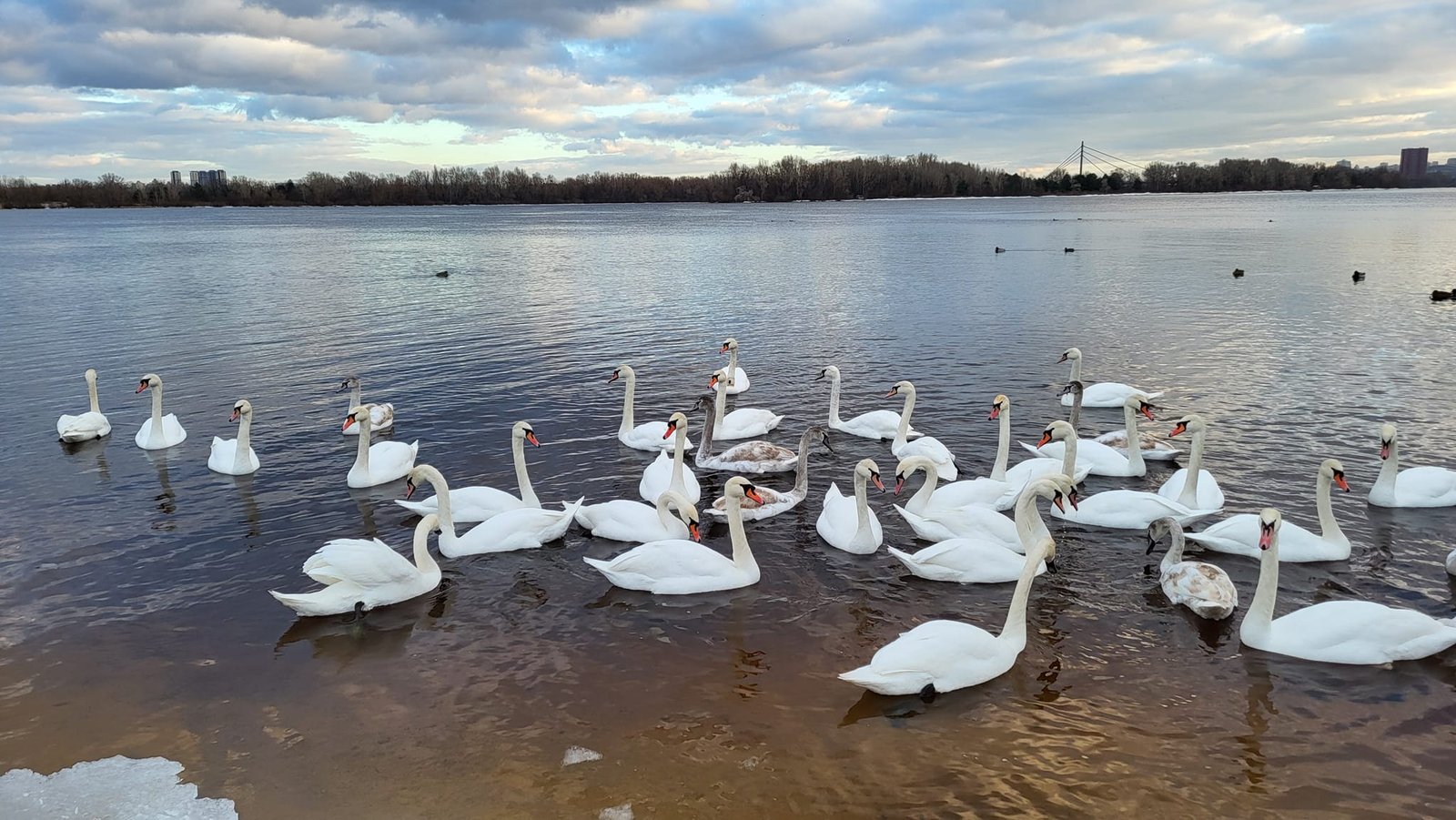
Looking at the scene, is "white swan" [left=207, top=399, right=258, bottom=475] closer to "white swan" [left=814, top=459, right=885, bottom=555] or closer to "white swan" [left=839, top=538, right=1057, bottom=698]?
"white swan" [left=814, top=459, right=885, bottom=555]

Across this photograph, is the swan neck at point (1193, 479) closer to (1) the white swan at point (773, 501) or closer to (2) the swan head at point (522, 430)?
(1) the white swan at point (773, 501)

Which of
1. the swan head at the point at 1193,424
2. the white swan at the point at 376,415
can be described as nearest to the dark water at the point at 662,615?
the white swan at the point at 376,415

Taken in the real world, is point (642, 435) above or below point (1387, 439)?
below

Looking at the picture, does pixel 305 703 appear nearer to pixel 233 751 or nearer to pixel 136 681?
pixel 233 751

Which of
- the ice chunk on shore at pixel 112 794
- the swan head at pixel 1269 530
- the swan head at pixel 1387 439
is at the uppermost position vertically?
the swan head at pixel 1387 439

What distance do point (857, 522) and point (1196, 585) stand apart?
328cm

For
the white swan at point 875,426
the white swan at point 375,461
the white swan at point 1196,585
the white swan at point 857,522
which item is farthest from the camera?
the white swan at point 875,426

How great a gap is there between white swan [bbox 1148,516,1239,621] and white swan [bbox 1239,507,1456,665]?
0.51 meters

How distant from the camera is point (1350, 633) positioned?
24.2 feet

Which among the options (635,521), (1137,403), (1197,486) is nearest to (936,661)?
(635,521)

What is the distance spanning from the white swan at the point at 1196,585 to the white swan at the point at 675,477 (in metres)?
5.26

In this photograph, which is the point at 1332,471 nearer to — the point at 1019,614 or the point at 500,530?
the point at 1019,614

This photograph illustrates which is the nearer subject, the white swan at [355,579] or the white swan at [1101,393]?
Result: the white swan at [355,579]

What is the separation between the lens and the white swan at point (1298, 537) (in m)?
9.27
